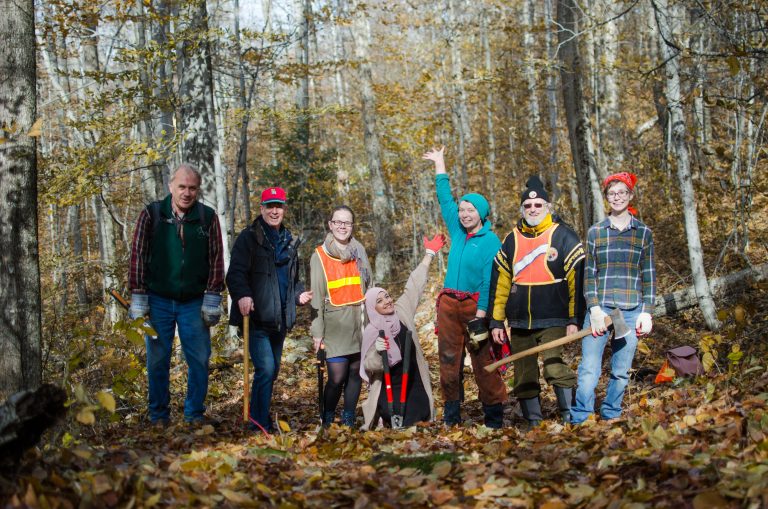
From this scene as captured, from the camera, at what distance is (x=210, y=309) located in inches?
243

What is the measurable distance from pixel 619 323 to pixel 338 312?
8.60 ft

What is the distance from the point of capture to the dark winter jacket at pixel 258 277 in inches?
254

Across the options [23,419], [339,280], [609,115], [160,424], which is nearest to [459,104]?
[609,115]

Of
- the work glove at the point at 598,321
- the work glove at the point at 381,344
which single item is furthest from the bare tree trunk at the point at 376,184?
the work glove at the point at 598,321

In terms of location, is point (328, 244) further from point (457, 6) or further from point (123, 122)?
point (457, 6)

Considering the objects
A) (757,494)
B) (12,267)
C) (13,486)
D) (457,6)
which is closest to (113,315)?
(12,267)

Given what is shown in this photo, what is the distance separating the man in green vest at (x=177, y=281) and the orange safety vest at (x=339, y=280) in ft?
3.50

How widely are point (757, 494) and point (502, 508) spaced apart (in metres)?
1.20

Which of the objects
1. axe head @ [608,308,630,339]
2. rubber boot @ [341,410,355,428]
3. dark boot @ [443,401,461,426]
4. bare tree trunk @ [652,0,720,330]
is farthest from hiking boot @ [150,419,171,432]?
bare tree trunk @ [652,0,720,330]

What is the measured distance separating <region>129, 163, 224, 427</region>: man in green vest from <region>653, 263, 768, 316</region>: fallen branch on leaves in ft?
22.5

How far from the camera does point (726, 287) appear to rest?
981 cm

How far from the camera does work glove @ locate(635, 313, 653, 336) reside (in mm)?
5723

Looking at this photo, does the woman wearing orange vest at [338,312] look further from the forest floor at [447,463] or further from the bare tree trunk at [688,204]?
the bare tree trunk at [688,204]

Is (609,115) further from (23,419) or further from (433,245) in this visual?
(23,419)
